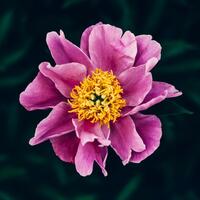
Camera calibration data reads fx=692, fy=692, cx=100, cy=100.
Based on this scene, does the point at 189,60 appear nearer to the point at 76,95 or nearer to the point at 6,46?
the point at 76,95

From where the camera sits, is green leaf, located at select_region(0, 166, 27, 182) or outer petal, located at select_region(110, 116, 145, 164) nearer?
outer petal, located at select_region(110, 116, 145, 164)

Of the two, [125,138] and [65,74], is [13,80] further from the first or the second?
[125,138]

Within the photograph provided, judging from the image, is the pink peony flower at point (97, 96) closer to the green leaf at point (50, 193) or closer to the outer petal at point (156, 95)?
the outer petal at point (156, 95)

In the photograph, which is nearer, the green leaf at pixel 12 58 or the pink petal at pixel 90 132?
the pink petal at pixel 90 132

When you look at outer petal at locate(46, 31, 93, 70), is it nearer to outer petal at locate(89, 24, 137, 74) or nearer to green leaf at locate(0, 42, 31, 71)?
outer petal at locate(89, 24, 137, 74)
